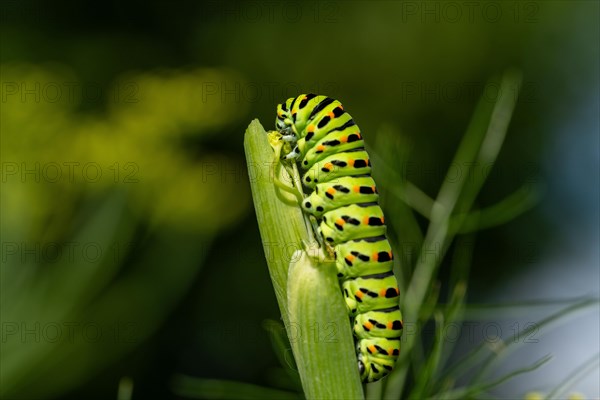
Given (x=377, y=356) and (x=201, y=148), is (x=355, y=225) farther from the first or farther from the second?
(x=201, y=148)

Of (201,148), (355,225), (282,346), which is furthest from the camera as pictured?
(201,148)

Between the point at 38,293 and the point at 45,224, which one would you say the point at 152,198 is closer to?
the point at 45,224

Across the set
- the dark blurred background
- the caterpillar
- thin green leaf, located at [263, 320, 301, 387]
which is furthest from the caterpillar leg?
the dark blurred background

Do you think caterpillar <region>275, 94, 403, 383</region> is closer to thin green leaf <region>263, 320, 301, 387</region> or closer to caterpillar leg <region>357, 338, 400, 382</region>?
caterpillar leg <region>357, 338, 400, 382</region>

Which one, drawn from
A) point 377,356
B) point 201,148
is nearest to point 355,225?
point 377,356

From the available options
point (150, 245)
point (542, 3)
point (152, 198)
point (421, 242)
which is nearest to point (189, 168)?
point (152, 198)

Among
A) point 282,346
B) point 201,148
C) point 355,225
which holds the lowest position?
point 201,148

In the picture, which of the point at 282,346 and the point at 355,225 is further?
the point at 282,346

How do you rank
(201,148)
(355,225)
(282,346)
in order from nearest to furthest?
(355,225) → (282,346) → (201,148)
